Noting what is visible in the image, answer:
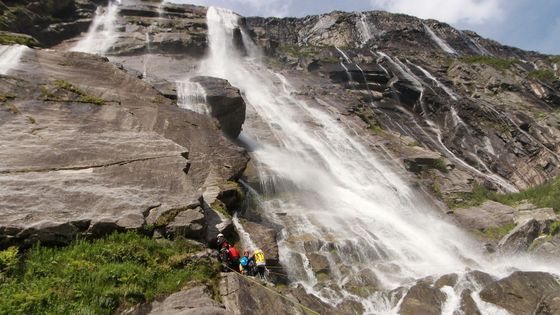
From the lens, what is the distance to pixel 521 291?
43.9 feet

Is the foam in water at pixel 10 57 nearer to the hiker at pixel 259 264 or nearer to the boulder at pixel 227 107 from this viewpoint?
the boulder at pixel 227 107

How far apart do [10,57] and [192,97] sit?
28.0 ft

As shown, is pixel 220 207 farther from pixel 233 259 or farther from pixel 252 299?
pixel 252 299

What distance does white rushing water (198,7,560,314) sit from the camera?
15062 mm

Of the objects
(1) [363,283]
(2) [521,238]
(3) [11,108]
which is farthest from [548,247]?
(3) [11,108]

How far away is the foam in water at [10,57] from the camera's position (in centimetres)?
1570

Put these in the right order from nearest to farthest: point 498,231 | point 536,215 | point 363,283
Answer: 1. point 363,283
2. point 498,231
3. point 536,215

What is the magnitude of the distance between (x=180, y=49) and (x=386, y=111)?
18.8m

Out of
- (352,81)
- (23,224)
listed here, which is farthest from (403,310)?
(352,81)

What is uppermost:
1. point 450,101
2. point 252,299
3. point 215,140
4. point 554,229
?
point 450,101

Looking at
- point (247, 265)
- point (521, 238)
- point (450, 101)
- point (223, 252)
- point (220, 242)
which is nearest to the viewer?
point (223, 252)

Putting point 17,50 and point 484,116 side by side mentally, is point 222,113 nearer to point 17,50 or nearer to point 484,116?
point 17,50

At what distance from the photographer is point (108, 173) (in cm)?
1106

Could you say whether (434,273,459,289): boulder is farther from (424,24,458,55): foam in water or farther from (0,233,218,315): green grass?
(424,24,458,55): foam in water
